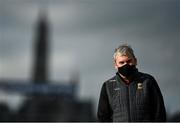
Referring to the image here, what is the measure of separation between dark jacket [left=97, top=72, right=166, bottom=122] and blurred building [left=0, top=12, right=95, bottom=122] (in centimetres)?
484

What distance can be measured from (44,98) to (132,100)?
5.19m

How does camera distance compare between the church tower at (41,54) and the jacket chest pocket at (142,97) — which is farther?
the church tower at (41,54)

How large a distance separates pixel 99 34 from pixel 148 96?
5138 millimetres

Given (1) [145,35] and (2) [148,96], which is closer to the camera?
(2) [148,96]

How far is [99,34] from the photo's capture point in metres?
7.36

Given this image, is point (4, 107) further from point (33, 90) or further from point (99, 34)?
point (99, 34)

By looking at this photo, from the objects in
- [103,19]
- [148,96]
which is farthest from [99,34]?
[148,96]

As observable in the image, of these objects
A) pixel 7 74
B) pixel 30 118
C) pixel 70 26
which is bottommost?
pixel 30 118

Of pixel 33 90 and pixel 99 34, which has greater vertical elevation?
pixel 99 34

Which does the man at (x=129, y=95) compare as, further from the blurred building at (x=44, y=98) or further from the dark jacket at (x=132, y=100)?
the blurred building at (x=44, y=98)

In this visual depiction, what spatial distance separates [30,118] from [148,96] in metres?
5.25

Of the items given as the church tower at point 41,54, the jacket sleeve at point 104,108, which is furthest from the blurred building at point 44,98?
the jacket sleeve at point 104,108

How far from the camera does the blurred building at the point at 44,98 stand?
284 inches

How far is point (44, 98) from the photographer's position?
7.36 metres
